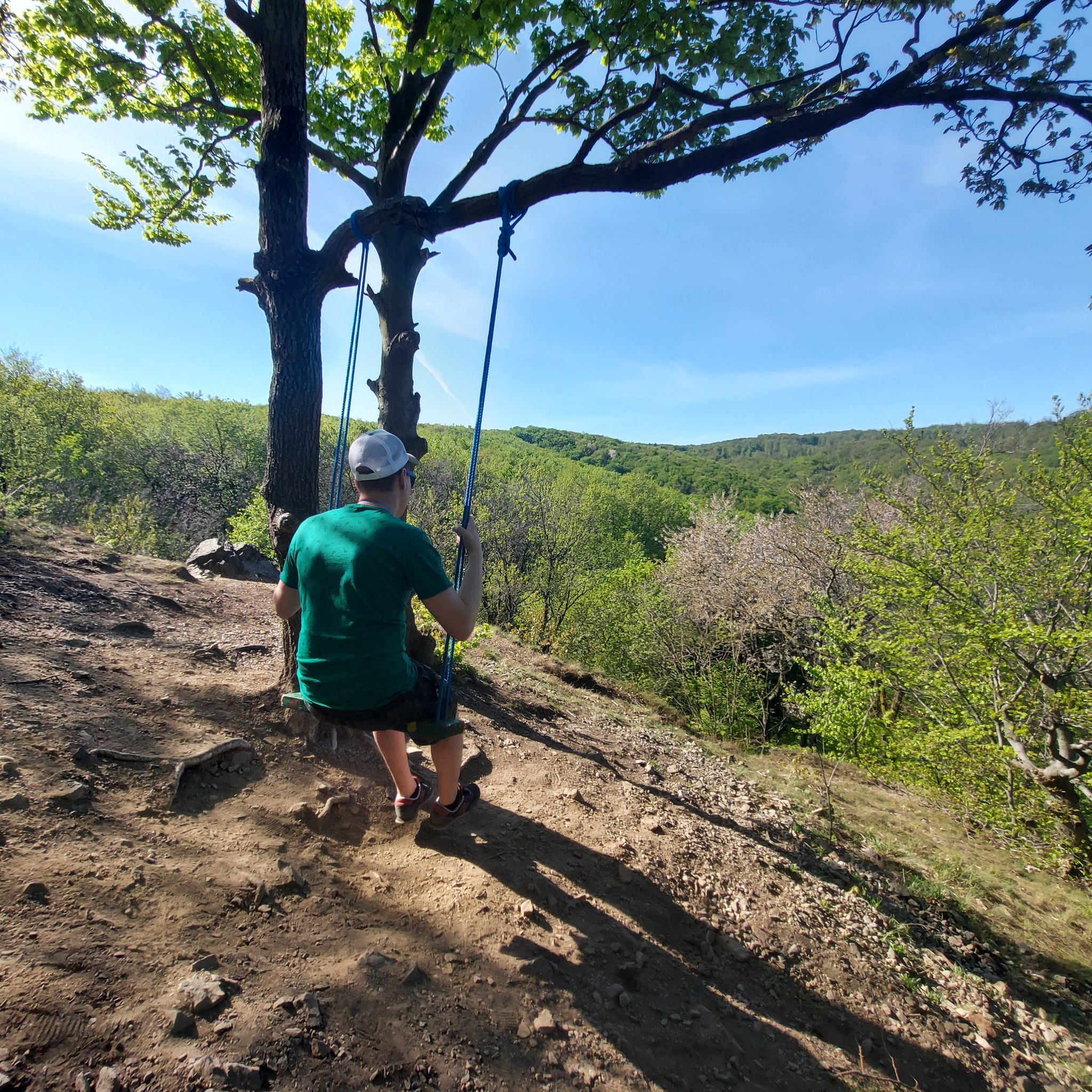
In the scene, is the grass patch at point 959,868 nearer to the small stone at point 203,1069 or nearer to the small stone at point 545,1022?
the small stone at point 545,1022

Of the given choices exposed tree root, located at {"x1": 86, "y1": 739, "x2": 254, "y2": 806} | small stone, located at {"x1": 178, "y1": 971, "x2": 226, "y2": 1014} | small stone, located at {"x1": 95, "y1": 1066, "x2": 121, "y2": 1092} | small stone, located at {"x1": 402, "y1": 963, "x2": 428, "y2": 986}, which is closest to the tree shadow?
small stone, located at {"x1": 402, "y1": 963, "x2": 428, "y2": 986}

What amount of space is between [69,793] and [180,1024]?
130cm

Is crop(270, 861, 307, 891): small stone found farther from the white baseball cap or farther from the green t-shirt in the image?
the white baseball cap

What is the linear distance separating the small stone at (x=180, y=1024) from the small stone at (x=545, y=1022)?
3.63ft

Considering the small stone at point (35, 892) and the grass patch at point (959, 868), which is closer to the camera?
the small stone at point (35, 892)

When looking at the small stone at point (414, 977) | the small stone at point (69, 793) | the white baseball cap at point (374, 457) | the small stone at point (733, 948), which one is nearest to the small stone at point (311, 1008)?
the small stone at point (414, 977)

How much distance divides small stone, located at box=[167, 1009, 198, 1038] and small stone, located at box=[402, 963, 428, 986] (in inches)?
26.5

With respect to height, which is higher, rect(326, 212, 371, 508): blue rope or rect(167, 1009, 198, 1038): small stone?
rect(326, 212, 371, 508): blue rope

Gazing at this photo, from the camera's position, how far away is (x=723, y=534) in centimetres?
1800

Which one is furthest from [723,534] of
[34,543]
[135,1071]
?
[135,1071]

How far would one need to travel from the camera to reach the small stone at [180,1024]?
60.2 inches

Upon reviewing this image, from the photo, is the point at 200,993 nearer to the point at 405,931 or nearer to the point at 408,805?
the point at 405,931

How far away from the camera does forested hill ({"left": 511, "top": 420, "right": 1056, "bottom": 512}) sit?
83062 mm

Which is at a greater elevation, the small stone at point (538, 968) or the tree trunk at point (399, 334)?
the tree trunk at point (399, 334)
